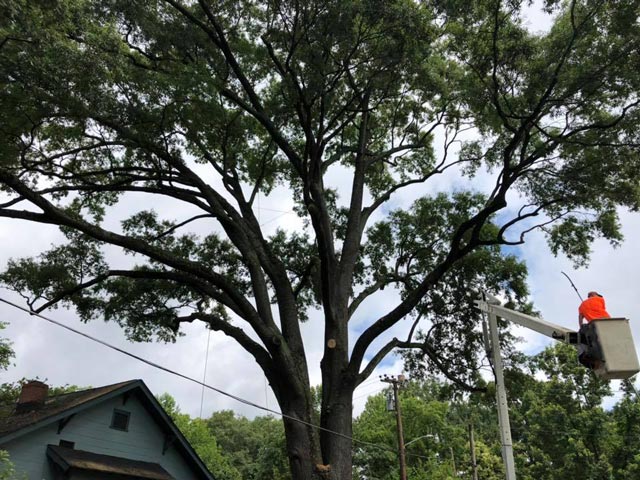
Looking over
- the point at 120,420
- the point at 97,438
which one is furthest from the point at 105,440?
the point at 120,420

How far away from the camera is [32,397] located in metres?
15.0

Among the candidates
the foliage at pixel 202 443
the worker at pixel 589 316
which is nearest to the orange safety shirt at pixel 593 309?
the worker at pixel 589 316

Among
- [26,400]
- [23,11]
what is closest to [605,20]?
[23,11]

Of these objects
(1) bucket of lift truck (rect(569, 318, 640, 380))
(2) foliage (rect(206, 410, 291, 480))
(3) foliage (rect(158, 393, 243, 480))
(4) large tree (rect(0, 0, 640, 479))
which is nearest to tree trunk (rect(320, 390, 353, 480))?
(4) large tree (rect(0, 0, 640, 479))

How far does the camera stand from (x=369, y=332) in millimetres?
10383

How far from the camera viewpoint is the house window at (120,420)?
14.8 metres

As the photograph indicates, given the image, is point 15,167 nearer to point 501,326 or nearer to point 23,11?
point 23,11

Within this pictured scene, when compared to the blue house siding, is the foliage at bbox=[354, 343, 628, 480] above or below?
above

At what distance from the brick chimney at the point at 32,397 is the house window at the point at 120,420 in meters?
2.25

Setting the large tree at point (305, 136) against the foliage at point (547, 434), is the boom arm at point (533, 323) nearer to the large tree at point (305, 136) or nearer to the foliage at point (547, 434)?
the large tree at point (305, 136)

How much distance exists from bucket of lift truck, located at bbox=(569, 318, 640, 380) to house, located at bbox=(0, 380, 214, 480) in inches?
495

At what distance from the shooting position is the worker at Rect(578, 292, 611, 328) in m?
4.39

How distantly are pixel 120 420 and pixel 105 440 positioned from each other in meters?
0.80

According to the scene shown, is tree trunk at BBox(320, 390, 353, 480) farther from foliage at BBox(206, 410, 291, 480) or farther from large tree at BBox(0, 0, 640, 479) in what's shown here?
Result: foliage at BBox(206, 410, 291, 480)
